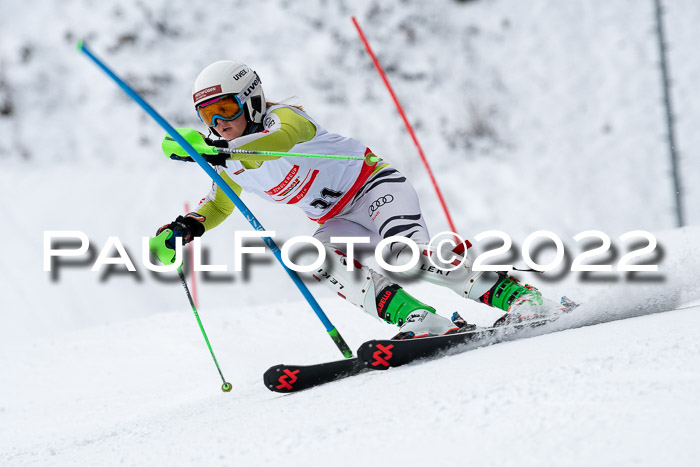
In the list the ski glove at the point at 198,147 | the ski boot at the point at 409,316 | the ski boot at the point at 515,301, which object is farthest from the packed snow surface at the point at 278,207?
the ski glove at the point at 198,147

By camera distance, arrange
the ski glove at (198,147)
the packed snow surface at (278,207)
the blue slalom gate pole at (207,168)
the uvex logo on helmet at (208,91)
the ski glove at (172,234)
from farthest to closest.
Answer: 1. the packed snow surface at (278,207)
2. the ski glove at (172,234)
3. the uvex logo on helmet at (208,91)
4. the ski glove at (198,147)
5. the blue slalom gate pole at (207,168)

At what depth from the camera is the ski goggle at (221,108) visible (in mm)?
3219

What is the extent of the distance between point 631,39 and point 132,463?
14.2 metres

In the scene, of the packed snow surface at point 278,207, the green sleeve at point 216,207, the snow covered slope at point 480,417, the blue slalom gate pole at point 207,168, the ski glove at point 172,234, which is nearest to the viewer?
the snow covered slope at point 480,417

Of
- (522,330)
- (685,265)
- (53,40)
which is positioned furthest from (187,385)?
(53,40)

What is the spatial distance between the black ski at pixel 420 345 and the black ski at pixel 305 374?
82 mm

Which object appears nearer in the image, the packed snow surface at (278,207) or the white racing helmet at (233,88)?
the white racing helmet at (233,88)

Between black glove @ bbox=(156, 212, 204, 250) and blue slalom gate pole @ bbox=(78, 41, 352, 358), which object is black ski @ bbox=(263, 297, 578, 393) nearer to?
blue slalom gate pole @ bbox=(78, 41, 352, 358)

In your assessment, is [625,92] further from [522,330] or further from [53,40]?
[522,330]

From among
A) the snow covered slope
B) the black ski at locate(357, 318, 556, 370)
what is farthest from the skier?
the snow covered slope

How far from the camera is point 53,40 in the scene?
43.1 feet

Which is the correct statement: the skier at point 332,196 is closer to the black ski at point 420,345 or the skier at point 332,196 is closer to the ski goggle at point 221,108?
the ski goggle at point 221,108

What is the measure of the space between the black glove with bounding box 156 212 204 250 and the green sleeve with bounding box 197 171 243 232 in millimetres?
53

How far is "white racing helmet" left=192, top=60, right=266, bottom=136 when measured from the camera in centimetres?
320
